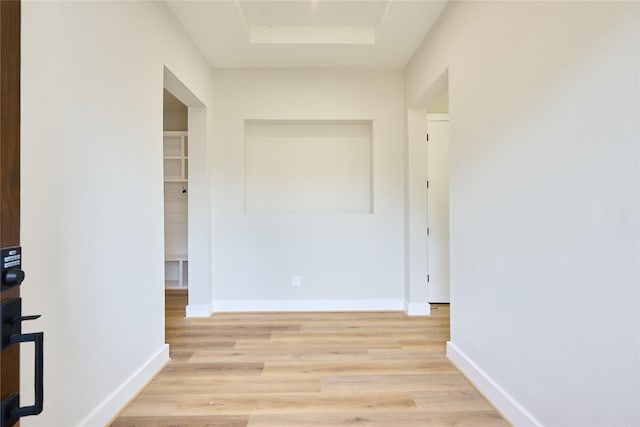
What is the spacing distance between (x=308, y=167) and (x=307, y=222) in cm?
69

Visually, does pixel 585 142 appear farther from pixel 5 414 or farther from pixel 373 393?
pixel 5 414

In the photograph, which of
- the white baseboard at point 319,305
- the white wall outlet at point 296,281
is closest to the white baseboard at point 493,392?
the white baseboard at point 319,305

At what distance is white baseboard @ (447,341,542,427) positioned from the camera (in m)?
1.57

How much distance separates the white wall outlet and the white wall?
4 centimetres

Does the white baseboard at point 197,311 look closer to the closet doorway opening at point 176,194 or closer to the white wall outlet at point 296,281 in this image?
the white wall outlet at point 296,281

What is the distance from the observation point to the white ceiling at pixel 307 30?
249cm

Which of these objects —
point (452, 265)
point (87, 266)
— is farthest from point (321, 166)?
point (87, 266)

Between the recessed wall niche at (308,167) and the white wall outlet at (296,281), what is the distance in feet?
2.60

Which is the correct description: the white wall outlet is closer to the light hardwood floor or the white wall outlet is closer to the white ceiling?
the light hardwood floor

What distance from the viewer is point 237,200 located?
3.52 m

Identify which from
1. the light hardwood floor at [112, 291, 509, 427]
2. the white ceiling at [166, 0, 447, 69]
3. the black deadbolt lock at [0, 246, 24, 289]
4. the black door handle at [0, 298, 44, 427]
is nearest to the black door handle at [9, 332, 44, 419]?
the black door handle at [0, 298, 44, 427]

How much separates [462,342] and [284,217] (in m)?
2.14

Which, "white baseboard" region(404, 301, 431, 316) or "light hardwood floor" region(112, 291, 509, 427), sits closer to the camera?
"light hardwood floor" region(112, 291, 509, 427)

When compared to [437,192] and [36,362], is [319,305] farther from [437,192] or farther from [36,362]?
[36,362]
